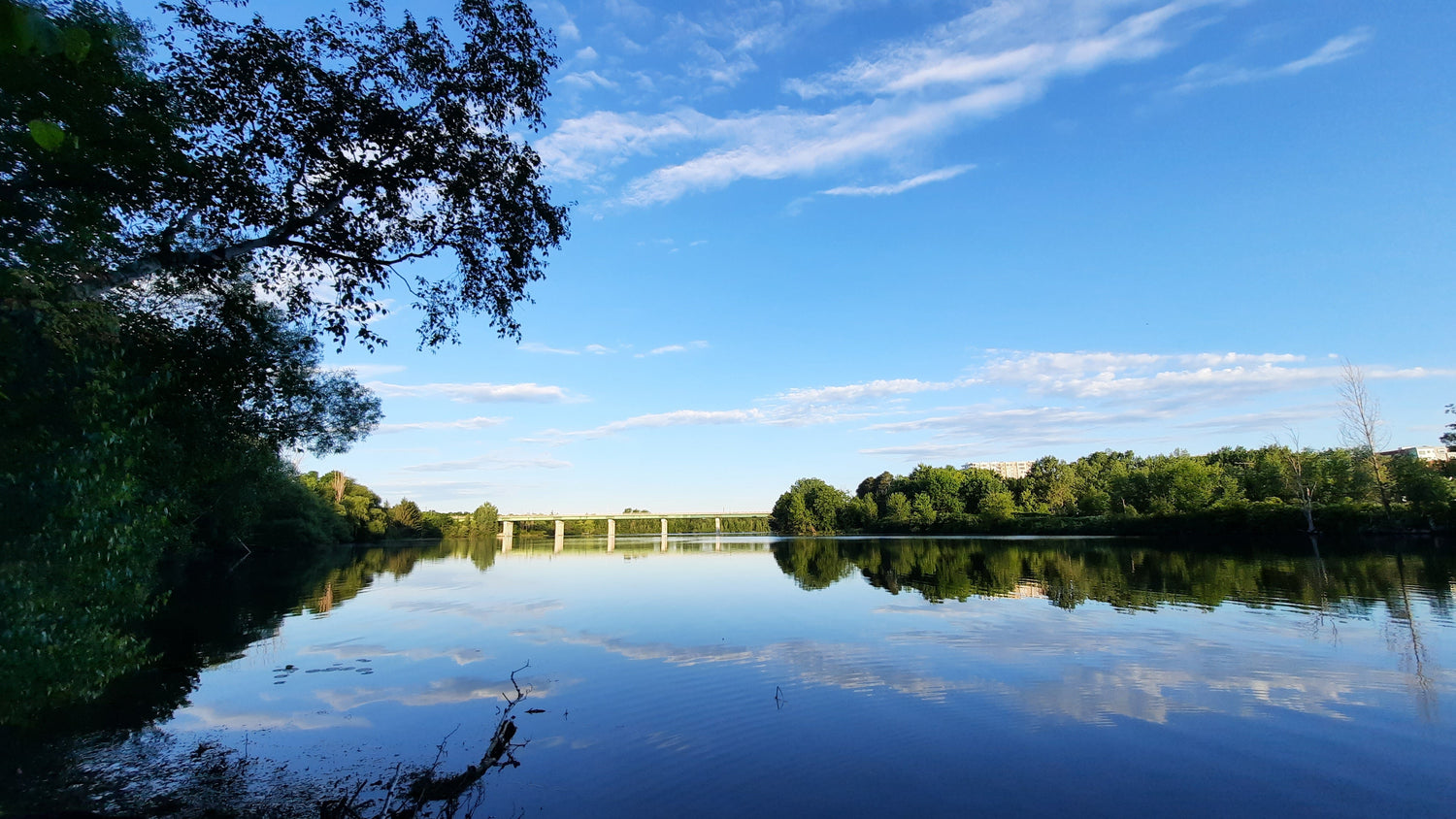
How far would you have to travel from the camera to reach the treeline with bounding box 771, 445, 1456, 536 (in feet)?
226

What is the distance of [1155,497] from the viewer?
104m

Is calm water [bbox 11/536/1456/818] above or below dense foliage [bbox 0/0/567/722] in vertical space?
below

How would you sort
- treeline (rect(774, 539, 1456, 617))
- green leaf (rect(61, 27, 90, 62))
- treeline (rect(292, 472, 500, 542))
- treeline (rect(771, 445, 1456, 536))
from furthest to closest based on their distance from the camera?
treeline (rect(292, 472, 500, 542)) < treeline (rect(771, 445, 1456, 536)) < treeline (rect(774, 539, 1456, 617)) < green leaf (rect(61, 27, 90, 62))

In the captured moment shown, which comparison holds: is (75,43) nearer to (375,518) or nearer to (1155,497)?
(1155,497)

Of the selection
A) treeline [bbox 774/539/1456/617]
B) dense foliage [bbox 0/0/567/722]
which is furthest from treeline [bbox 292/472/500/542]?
dense foliage [bbox 0/0/567/722]

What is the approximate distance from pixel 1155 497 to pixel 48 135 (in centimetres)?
12122

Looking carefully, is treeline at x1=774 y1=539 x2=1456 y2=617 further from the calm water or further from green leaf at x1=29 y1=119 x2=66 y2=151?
green leaf at x1=29 y1=119 x2=66 y2=151

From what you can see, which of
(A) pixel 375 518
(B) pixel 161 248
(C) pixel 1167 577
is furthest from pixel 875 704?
(A) pixel 375 518

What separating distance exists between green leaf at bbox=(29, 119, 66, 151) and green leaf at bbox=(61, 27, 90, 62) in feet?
1.11

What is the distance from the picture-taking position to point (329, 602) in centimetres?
3919

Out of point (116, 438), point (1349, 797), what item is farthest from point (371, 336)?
point (1349, 797)

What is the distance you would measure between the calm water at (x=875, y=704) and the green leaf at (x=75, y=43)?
10347 millimetres

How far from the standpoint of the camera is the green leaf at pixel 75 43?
2336mm

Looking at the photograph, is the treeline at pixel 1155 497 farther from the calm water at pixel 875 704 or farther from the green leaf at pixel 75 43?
the green leaf at pixel 75 43
